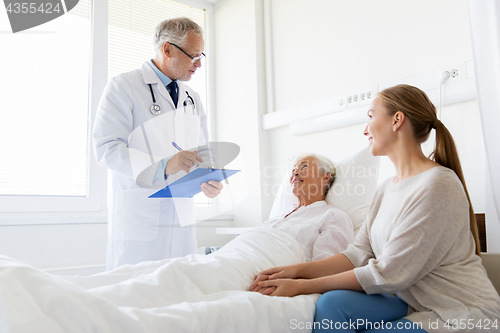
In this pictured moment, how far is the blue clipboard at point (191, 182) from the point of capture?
1534 mm

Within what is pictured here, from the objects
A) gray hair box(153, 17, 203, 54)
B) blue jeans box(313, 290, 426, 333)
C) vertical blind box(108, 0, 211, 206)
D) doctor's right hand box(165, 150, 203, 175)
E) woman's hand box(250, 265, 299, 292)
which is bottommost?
blue jeans box(313, 290, 426, 333)

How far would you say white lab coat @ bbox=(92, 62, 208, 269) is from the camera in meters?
1.71

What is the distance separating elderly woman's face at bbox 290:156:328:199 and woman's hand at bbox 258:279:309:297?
2.47ft

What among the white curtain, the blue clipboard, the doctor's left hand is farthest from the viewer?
the doctor's left hand

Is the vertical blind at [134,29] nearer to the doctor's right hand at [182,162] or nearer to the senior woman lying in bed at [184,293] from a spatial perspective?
the doctor's right hand at [182,162]

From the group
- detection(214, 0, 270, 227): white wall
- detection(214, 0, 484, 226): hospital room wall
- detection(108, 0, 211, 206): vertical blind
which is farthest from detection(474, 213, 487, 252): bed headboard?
detection(108, 0, 211, 206): vertical blind

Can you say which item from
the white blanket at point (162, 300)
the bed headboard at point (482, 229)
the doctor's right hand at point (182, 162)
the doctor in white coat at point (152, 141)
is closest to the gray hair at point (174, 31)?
the doctor in white coat at point (152, 141)

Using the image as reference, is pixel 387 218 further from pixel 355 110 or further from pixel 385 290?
pixel 355 110

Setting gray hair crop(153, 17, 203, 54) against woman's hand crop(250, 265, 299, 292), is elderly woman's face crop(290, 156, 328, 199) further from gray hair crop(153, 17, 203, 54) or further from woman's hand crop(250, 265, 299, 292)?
gray hair crop(153, 17, 203, 54)

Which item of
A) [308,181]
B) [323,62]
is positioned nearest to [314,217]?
[308,181]

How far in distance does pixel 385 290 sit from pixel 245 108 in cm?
229

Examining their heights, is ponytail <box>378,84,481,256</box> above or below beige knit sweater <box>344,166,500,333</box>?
above

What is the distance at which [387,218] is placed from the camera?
1.17 m

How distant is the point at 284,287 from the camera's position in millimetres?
1125
